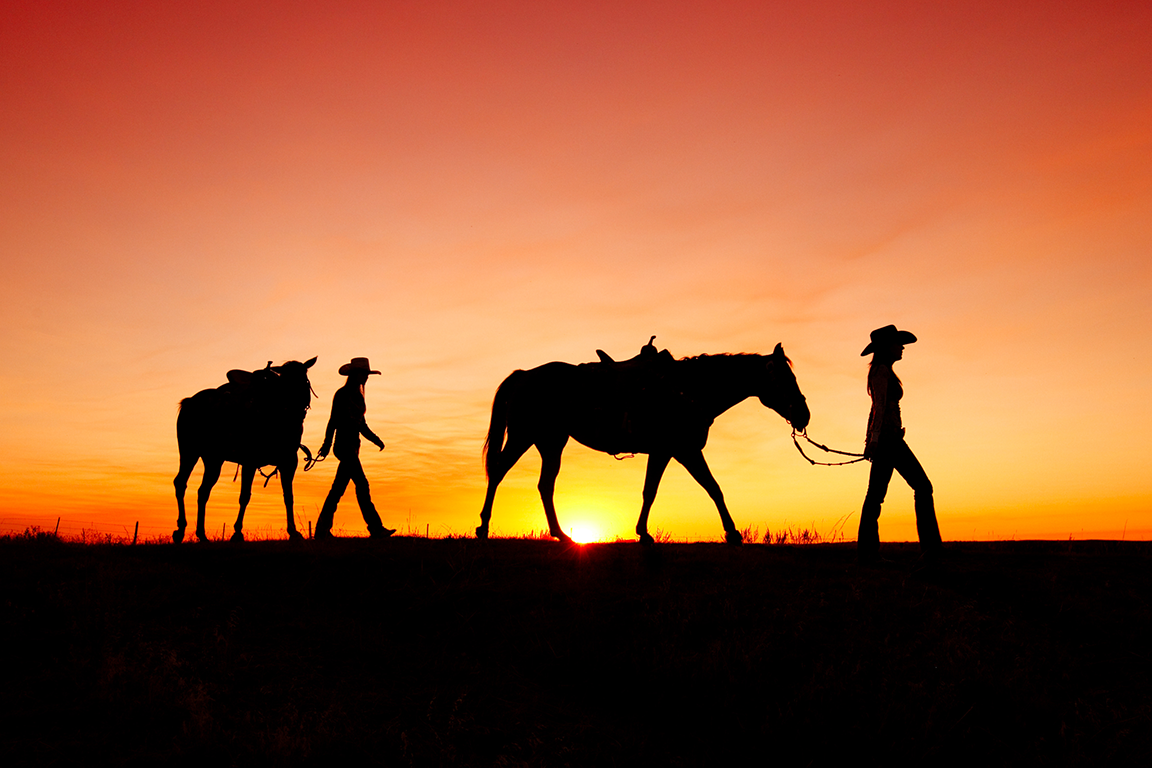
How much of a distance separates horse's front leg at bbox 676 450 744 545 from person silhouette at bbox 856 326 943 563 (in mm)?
1960

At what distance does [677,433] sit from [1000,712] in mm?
5859

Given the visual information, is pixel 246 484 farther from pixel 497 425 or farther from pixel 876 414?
Result: pixel 876 414

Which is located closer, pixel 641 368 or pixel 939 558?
pixel 939 558

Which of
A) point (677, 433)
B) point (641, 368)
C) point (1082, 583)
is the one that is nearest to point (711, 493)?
point (677, 433)

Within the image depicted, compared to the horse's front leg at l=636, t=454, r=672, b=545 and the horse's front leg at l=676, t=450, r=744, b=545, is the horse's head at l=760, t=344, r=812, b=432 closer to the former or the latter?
the horse's front leg at l=676, t=450, r=744, b=545

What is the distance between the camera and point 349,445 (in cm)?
1348

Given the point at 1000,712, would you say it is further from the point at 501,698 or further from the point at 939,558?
the point at 501,698

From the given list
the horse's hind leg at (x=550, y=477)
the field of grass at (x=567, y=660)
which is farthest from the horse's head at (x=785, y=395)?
the horse's hind leg at (x=550, y=477)

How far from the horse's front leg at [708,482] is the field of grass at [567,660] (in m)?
1.11

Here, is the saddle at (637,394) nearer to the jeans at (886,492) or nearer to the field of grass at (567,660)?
the field of grass at (567,660)

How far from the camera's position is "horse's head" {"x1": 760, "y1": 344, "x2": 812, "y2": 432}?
40.6 feet

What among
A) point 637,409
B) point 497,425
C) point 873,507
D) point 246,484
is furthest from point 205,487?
point 873,507

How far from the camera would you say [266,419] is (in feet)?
48.6

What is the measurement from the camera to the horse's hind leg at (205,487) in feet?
47.7
